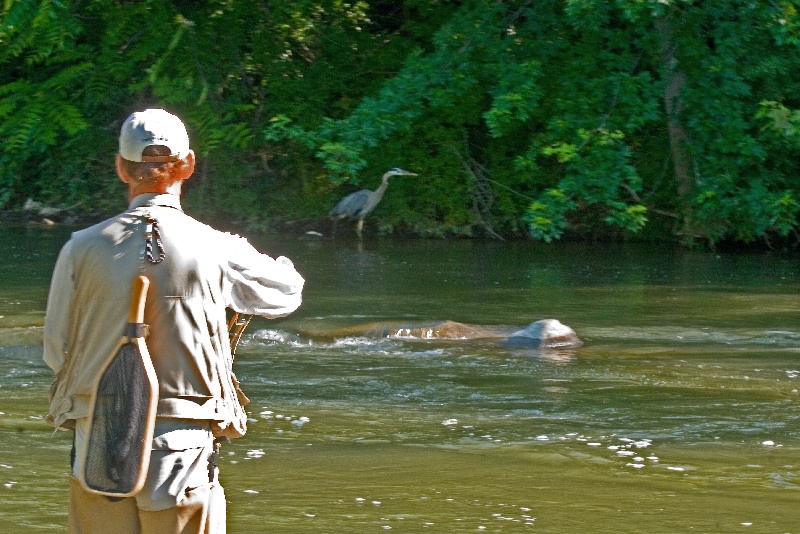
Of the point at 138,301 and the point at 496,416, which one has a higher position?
the point at 138,301

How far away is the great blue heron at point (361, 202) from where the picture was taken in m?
18.1

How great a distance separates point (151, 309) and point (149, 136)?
399 millimetres

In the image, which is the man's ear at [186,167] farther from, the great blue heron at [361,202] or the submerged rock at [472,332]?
the great blue heron at [361,202]

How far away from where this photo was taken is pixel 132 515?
2.75 metres

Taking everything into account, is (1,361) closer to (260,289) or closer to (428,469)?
(428,469)

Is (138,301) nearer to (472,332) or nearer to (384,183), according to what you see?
(472,332)

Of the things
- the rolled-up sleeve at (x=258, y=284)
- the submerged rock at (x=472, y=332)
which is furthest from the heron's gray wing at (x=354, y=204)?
the rolled-up sleeve at (x=258, y=284)

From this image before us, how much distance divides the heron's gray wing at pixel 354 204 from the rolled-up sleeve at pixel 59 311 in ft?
50.7

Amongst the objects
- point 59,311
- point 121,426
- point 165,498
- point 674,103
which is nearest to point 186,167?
point 59,311

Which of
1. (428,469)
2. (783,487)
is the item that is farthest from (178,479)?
(783,487)

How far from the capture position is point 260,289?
294 cm

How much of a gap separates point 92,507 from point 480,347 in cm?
704

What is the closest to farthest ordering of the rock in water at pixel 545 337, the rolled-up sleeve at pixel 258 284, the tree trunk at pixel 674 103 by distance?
the rolled-up sleeve at pixel 258 284 → the rock in water at pixel 545 337 → the tree trunk at pixel 674 103

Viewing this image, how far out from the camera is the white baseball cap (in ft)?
9.16
